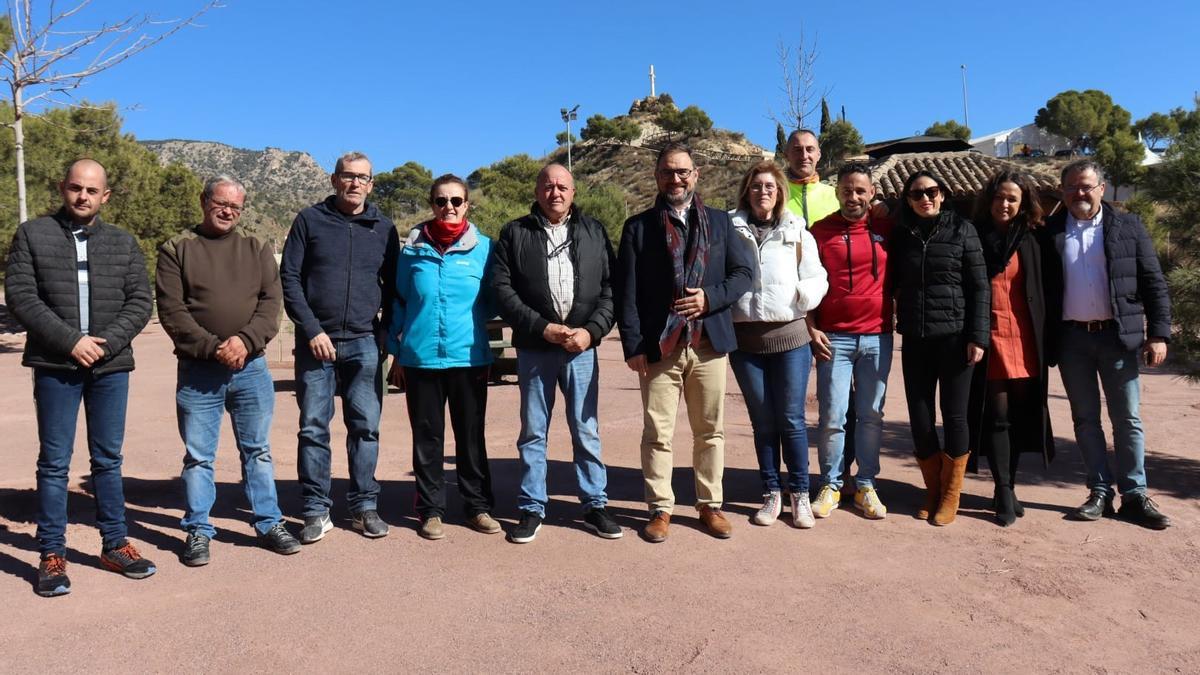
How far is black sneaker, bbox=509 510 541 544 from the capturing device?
13.1 ft

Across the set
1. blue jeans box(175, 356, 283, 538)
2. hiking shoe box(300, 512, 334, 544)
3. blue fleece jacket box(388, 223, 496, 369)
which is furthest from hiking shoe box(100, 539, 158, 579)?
blue fleece jacket box(388, 223, 496, 369)

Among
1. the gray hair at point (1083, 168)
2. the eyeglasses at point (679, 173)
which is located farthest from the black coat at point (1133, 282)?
the eyeglasses at point (679, 173)

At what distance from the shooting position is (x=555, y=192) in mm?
4023

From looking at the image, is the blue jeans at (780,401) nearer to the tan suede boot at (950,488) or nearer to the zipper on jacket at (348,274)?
the tan suede boot at (950,488)

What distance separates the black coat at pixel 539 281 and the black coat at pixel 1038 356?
202 cm

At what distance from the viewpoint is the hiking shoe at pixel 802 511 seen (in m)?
4.15

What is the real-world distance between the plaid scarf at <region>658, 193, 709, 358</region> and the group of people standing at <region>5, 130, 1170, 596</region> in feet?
0.04

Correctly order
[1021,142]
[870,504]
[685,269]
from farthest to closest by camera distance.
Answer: [1021,142] < [870,504] < [685,269]

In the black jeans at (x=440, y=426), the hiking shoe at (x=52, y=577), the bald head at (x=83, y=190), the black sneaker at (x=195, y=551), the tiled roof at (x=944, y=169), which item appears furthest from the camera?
the tiled roof at (x=944, y=169)

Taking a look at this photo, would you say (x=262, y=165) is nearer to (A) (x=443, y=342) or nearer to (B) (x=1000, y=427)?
(A) (x=443, y=342)

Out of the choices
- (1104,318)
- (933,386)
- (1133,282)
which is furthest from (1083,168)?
(933,386)

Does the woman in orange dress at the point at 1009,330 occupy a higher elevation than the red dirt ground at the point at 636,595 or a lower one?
higher

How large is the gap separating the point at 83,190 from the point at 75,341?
653mm

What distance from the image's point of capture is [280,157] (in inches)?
4446
